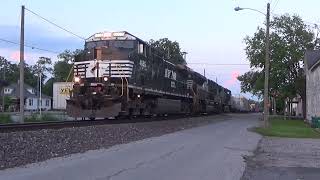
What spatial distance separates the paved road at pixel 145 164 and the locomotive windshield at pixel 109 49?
10.3m

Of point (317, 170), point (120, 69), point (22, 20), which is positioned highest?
point (22, 20)

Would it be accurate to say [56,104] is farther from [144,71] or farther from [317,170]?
[317,170]

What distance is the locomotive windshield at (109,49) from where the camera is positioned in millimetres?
29547

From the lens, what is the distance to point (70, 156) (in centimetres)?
1520

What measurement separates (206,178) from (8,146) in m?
5.47

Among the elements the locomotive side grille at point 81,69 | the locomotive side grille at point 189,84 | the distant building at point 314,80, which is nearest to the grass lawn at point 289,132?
the locomotive side grille at point 81,69

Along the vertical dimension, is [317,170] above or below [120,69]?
below

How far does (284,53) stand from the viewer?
6844 centimetres

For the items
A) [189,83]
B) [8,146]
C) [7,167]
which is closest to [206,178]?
[7,167]

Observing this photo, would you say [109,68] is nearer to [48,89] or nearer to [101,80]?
Result: [101,80]

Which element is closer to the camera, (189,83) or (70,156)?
(70,156)

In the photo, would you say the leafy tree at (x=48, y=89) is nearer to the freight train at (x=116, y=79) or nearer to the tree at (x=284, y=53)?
the tree at (x=284, y=53)

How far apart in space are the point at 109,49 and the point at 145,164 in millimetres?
16462

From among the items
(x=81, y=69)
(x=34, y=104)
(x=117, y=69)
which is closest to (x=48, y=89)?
(x=34, y=104)
